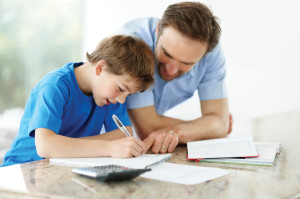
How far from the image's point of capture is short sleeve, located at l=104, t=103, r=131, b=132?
148 centimetres

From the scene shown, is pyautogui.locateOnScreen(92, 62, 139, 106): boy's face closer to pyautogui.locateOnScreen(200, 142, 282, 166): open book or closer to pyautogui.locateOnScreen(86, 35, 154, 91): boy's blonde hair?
pyautogui.locateOnScreen(86, 35, 154, 91): boy's blonde hair

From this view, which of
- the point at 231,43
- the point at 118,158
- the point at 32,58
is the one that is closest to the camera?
the point at 118,158

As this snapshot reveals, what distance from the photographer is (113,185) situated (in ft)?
2.54

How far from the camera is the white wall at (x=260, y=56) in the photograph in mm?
3004

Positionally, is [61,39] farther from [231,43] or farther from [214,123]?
[214,123]

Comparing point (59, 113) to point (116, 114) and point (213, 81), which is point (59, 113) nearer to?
point (116, 114)

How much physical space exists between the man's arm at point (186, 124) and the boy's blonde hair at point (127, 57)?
226 millimetres

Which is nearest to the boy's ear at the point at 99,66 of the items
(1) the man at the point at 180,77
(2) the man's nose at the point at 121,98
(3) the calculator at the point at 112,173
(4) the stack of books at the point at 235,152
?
(2) the man's nose at the point at 121,98

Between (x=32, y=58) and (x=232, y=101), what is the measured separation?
238cm

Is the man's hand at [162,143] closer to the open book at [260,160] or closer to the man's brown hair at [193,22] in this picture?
the open book at [260,160]

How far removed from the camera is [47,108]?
46.5 inches

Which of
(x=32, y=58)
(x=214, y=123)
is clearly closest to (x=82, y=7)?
(x=32, y=58)

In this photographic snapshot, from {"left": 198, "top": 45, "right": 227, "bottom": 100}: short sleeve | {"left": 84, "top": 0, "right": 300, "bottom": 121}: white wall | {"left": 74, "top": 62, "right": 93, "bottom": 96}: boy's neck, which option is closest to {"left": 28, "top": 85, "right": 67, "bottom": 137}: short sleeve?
{"left": 74, "top": 62, "right": 93, "bottom": 96}: boy's neck

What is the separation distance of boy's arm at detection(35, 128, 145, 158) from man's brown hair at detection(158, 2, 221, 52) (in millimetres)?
564
